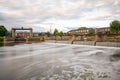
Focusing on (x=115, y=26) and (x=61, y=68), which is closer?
(x=61, y=68)

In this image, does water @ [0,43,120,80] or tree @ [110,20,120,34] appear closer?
water @ [0,43,120,80]

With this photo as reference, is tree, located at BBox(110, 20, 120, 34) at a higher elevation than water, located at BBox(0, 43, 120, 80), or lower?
higher

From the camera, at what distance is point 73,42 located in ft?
132

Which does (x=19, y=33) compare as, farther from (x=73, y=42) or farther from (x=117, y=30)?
(x=73, y=42)

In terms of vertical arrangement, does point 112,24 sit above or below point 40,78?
above

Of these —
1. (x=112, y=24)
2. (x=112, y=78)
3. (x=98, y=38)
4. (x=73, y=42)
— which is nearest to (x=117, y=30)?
(x=112, y=24)

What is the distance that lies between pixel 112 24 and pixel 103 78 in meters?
93.8

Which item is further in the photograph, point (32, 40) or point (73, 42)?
point (32, 40)

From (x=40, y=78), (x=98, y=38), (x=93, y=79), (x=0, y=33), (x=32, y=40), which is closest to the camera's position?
(x=93, y=79)

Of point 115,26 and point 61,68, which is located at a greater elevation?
point 115,26

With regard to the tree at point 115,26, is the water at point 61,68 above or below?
below

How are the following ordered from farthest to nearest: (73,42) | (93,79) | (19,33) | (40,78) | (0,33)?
1. (19,33)
2. (0,33)
3. (73,42)
4. (40,78)
5. (93,79)

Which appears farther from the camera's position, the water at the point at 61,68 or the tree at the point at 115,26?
the tree at the point at 115,26

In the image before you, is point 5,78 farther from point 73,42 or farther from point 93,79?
point 73,42
